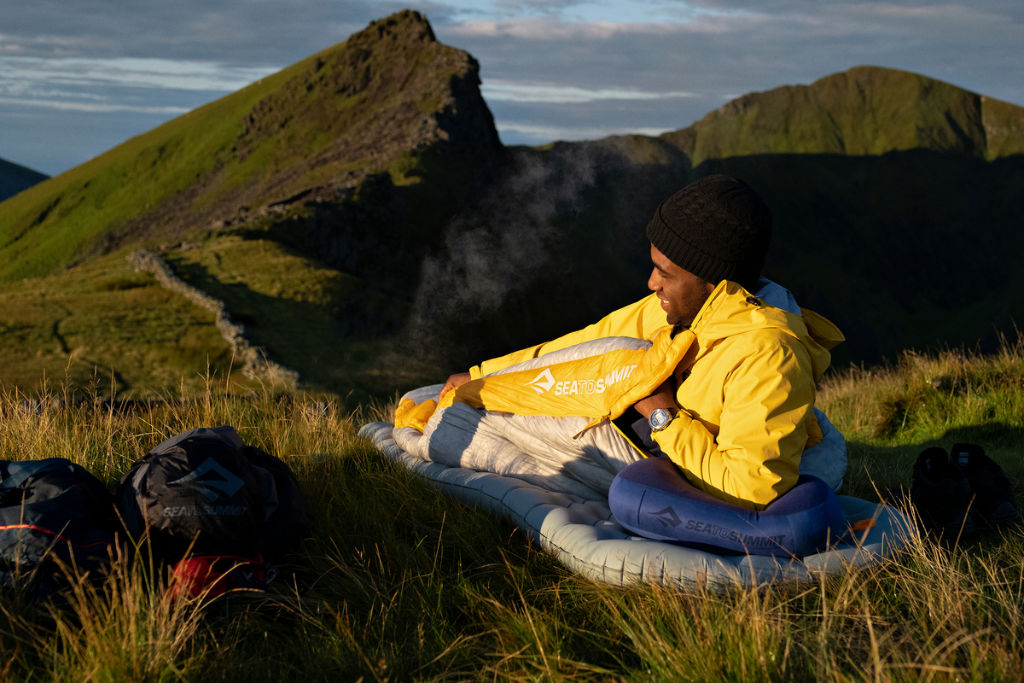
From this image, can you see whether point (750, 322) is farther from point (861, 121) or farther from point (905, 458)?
point (861, 121)

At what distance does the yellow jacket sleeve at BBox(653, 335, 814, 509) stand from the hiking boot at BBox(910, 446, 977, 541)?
88 centimetres

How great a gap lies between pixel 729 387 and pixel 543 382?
1119 millimetres

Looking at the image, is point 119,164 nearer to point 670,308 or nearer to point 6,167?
point 670,308

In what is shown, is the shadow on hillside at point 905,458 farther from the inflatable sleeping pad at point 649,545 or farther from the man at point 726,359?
the man at point 726,359

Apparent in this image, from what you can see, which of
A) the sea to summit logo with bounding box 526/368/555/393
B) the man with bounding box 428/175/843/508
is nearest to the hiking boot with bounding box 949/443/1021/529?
the man with bounding box 428/175/843/508

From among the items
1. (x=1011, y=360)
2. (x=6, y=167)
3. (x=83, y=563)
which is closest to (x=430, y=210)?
(x=1011, y=360)

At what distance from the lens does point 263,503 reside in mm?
2994

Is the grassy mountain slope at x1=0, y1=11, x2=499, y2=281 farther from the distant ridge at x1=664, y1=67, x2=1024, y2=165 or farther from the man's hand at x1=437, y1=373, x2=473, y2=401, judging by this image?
the distant ridge at x1=664, y1=67, x2=1024, y2=165

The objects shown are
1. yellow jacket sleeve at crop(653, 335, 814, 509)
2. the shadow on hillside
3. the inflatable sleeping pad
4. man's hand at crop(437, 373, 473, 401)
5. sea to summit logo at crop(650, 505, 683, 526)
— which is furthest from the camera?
man's hand at crop(437, 373, 473, 401)

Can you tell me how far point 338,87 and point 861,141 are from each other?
391 ft

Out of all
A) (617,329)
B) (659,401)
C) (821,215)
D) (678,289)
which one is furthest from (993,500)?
(821,215)

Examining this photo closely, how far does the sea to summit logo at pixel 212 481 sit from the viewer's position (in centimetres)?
274

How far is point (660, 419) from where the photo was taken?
10.3 ft

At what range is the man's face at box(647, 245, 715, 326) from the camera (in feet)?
10.8
